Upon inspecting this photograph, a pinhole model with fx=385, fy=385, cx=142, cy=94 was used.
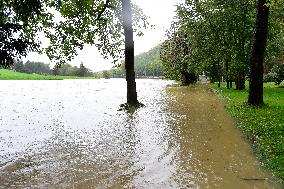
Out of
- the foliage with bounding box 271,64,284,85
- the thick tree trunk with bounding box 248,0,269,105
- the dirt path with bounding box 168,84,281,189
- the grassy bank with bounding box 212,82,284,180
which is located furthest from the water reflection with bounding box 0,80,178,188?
the foliage with bounding box 271,64,284,85

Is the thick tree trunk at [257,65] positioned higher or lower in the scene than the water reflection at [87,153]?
higher

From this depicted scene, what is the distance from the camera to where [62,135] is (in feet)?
47.2

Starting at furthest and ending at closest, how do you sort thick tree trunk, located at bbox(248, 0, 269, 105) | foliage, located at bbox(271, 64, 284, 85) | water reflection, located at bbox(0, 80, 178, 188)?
foliage, located at bbox(271, 64, 284, 85), thick tree trunk, located at bbox(248, 0, 269, 105), water reflection, located at bbox(0, 80, 178, 188)

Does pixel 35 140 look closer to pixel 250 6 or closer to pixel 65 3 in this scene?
pixel 65 3

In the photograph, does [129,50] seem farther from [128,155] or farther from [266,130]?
[128,155]

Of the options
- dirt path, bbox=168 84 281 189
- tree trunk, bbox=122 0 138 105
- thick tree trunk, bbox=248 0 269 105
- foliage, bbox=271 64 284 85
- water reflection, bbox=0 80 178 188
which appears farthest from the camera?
foliage, bbox=271 64 284 85

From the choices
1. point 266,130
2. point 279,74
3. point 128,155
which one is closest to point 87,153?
point 128,155

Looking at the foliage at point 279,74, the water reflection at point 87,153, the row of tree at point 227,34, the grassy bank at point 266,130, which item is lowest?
the water reflection at point 87,153

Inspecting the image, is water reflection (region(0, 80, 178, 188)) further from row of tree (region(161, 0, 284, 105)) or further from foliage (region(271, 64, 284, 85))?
foliage (region(271, 64, 284, 85))

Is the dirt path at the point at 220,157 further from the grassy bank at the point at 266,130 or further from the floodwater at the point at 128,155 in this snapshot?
the grassy bank at the point at 266,130

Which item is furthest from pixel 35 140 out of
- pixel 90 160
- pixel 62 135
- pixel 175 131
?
pixel 175 131

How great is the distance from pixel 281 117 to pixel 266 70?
46.6m

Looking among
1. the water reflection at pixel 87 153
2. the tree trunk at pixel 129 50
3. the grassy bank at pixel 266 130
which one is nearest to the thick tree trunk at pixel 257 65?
the grassy bank at pixel 266 130

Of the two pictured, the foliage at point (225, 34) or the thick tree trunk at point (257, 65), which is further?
Result: the foliage at point (225, 34)
